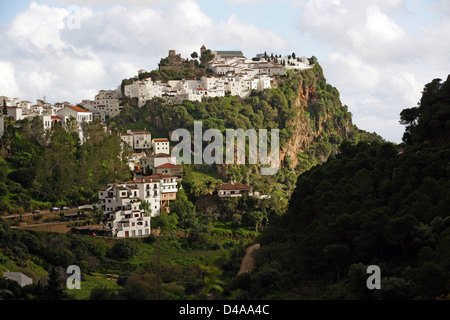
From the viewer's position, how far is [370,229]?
32.4 metres

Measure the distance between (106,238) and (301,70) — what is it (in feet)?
199

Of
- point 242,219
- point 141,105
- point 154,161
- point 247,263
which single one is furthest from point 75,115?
point 247,263

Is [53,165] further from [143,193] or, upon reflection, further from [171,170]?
[171,170]

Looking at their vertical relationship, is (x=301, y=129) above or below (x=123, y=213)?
above

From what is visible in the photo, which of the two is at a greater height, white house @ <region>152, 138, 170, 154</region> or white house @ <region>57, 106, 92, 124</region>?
white house @ <region>57, 106, 92, 124</region>

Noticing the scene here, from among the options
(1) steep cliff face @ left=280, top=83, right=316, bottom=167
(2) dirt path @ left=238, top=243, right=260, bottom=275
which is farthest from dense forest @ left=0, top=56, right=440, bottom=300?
(1) steep cliff face @ left=280, top=83, right=316, bottom=167

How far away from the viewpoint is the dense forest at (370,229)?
2909 cm

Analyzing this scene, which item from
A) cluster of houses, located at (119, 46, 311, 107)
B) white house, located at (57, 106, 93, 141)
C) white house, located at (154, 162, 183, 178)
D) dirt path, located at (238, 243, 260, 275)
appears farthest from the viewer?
cluster of houses, located at (119, 46, 311, 107)

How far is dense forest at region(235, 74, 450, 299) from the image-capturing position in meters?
29.1

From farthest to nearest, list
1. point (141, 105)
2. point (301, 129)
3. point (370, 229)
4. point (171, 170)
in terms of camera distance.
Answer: point (301, 129), point (141, 105), point (171, 170), point (370, 229)

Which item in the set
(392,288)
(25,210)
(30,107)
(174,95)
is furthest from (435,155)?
(174,95)

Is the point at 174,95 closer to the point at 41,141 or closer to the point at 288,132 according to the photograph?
the point at 288,132

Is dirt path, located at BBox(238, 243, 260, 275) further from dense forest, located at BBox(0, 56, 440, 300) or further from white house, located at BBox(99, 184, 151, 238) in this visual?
white house, located at BBox(99, 184, 151, 238)

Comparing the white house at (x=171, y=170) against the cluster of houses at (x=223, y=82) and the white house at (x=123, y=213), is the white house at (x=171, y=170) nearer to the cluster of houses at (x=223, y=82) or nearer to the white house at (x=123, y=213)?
the white house at (x=123, y=213)
